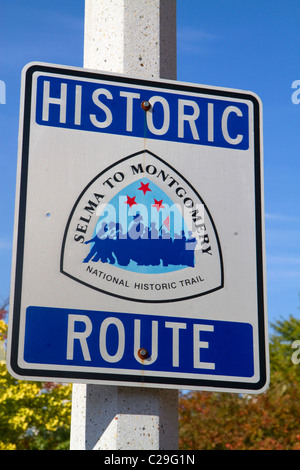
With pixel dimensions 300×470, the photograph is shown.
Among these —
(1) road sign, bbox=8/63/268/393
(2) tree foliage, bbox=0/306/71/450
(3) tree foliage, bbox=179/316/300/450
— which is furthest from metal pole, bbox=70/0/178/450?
(3) tree foliage, bbox=179/316/300/450

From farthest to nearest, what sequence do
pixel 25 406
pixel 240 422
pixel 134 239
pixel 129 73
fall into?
pixel 240 422, pixel 25 406, pixel 129 73, pixel 134 239

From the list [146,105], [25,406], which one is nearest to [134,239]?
[146,105]

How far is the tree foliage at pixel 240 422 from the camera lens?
18.2 meters

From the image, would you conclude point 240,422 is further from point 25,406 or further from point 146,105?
point 146,105

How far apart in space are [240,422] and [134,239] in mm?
17607

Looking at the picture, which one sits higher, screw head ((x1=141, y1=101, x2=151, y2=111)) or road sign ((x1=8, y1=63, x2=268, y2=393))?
screw head ((x1=141, y1=101, x2=151, y2=111))

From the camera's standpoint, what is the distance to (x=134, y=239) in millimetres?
2072

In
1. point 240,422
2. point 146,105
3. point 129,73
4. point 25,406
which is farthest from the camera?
point 240,422

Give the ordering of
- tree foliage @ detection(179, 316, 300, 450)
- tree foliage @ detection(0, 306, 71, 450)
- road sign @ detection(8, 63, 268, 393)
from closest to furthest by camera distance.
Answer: road sign @ detection(8, 63, 268, 393) → tree foliage @ detection(0, 306, 71, 450) → tree foliage @ detection(179, 316, 300, 450)

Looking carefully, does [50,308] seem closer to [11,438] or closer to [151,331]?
[151,331]

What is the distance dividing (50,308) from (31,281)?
10 cm

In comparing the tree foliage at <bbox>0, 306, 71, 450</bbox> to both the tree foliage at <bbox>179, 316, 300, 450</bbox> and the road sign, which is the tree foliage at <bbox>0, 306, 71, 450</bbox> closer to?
the tree foliage at <bbox>179, 316, 300, 450</bbox>

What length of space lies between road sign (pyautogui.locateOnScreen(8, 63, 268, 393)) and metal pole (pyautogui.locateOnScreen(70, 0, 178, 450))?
0.44 feet

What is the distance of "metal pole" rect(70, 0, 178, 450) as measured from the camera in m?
2.03
